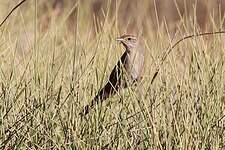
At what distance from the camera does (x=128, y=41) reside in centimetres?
366

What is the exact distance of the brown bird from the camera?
3156mm

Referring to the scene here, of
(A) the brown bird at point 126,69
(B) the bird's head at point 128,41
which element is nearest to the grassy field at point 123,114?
(A) the brown bird at point 126,69

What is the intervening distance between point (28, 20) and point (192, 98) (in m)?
2.96

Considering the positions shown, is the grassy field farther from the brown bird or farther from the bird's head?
the bird's head

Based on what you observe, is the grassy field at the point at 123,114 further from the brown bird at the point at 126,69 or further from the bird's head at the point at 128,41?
the bird's head at the point at 128,41

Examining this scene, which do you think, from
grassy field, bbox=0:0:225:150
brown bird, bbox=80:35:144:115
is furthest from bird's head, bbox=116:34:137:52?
grassy field, bbox=0:0:225:150

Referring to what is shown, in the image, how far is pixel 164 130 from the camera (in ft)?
8.93

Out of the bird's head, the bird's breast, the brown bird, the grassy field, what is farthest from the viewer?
the bird's head

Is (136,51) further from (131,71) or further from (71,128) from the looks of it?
(71,128)

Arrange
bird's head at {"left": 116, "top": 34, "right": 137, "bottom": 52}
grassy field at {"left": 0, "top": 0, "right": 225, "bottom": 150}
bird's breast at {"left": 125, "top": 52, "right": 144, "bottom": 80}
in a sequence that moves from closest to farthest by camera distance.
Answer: grassy field at {"left": 0, "top": 0, "right": 225, "bottom": 150} < bird's breast at {"left": 125, "top": 52, "right": 144, "bottom": 80} < bird's head at {"left": 116, "top": 34, "right": 137, "bottom": 52}

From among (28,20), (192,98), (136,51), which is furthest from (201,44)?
(28,20)

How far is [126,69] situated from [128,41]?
0.75ft

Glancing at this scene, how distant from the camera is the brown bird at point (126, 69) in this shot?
3156 millimetres

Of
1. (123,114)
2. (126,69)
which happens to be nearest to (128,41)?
(126,69)
